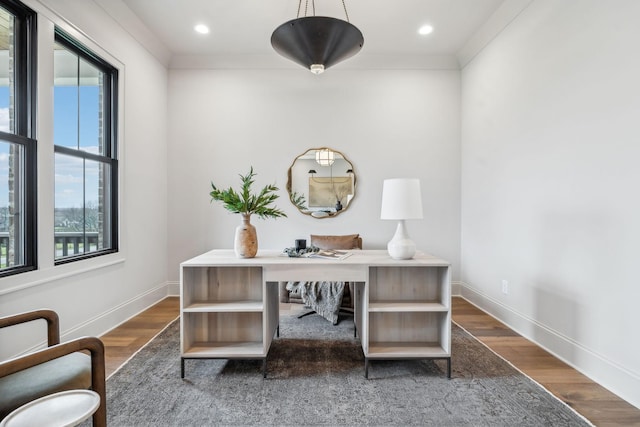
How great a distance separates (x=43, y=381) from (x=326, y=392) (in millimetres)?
1391

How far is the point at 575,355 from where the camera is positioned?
2246mm

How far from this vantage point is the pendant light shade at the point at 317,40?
2129 mm

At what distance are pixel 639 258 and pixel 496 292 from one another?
1598 millimetres

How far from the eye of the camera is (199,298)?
2248 mm

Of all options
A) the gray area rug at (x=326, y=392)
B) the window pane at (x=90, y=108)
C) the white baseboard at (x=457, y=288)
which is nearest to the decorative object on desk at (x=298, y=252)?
the gray area rug at (x=326, y=392)

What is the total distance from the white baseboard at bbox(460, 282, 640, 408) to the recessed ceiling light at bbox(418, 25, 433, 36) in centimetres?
294

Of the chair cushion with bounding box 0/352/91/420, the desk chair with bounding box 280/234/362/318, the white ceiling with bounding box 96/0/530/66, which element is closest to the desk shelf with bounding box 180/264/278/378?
the chair cushion with bounding box 0/352/91/420

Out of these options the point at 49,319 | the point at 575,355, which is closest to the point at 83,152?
the point at 49,319

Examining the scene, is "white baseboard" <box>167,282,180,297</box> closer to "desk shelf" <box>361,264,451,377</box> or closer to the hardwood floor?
the hardwood floor

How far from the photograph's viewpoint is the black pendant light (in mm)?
2129

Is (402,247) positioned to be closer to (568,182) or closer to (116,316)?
(568,182)

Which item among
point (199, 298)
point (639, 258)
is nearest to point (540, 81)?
point (639, 258)

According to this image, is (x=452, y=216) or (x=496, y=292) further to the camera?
(x=452, y=216)

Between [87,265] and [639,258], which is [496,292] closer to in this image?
[639,258]
